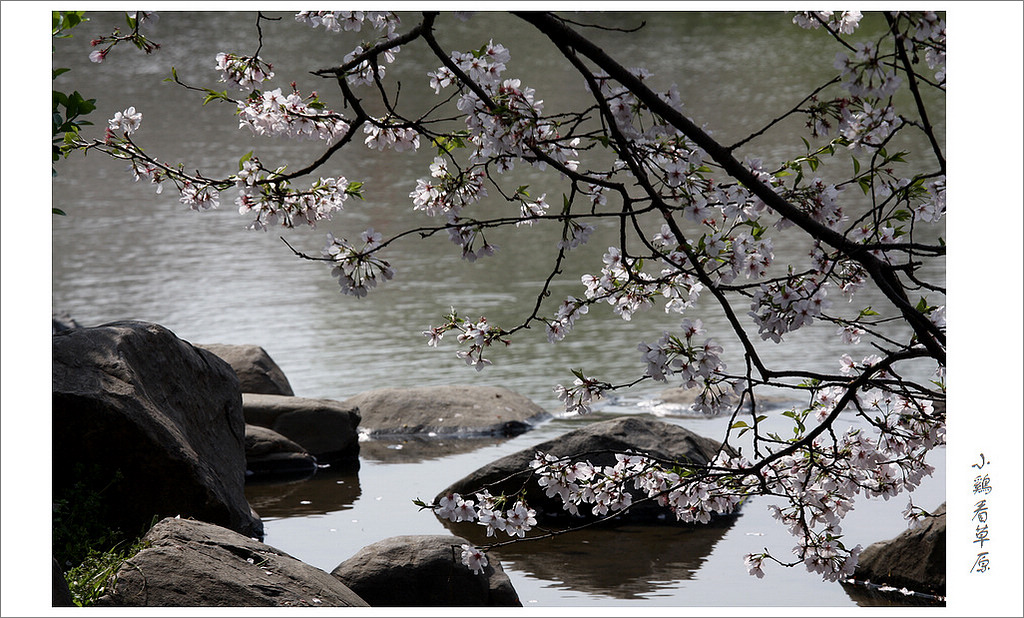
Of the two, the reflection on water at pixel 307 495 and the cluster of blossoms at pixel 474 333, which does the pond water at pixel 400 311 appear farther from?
the cluster of blossoms at pixel 474 333

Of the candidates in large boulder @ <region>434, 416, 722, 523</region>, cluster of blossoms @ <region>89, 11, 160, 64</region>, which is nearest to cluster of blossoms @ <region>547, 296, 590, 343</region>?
cluster of blossoms @ <region>89, 11, 160, 64</region>

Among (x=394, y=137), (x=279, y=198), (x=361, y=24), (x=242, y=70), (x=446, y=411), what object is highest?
(x=361, y=24)

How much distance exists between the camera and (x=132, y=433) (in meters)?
5.28

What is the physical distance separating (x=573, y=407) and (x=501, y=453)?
3.91 metres

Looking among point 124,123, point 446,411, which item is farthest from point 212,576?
point 446,411

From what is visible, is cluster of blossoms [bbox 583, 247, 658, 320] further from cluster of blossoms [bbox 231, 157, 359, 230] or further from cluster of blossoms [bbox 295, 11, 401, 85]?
cluster of blossoms [bbox 295, 11, 401, 85]

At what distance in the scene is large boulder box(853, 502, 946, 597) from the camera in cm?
531

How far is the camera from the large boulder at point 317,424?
7527mm

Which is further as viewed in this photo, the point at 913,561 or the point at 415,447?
the point at 415,447

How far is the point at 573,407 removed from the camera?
371cm

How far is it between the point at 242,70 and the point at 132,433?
7.49 feet

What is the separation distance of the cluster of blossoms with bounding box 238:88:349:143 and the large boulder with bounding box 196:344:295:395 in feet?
15.2

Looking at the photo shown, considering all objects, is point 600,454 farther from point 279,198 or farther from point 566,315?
point 279,198

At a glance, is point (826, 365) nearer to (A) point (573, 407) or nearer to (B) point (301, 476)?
(B) point (301, 476)
